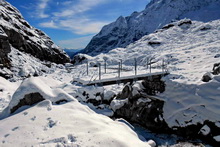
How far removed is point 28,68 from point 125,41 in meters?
159

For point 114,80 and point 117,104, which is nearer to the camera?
point 117,104

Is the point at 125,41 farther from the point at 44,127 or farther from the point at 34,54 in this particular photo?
the point at 44,127

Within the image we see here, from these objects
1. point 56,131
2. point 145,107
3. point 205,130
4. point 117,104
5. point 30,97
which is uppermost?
point 30,97

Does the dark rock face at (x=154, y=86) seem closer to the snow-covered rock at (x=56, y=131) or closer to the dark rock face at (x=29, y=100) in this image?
the snow-covered rock at (x=56, y=131)

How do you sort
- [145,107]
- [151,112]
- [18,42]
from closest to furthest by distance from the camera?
[151,112]
[145,107]
[18,42]

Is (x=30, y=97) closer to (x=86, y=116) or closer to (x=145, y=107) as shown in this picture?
(x=86, y=116)

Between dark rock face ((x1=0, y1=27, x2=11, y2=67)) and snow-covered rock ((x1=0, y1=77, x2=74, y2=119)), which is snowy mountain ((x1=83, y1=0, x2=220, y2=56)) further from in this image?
snow-covered rock ((x1=0, y1=77, x2=74, y2=119))

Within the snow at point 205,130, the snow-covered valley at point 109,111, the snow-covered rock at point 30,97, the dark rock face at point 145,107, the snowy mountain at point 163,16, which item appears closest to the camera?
the snow-covered valley at point 109,111

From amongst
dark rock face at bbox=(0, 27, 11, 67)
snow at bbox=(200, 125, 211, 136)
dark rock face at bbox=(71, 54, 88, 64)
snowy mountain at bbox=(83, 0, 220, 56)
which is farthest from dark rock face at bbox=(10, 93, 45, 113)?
snowy mountain at bbox=(83, 0, 220, 56)

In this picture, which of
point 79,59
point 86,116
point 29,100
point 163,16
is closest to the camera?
point 86,116

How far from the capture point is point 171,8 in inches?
6757

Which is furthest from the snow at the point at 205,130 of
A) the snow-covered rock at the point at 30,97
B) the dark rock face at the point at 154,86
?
the snow-covered rock at the point at 30,97

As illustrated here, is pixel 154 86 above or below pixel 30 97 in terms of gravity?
below

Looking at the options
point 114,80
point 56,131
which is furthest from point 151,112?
point 56,131
